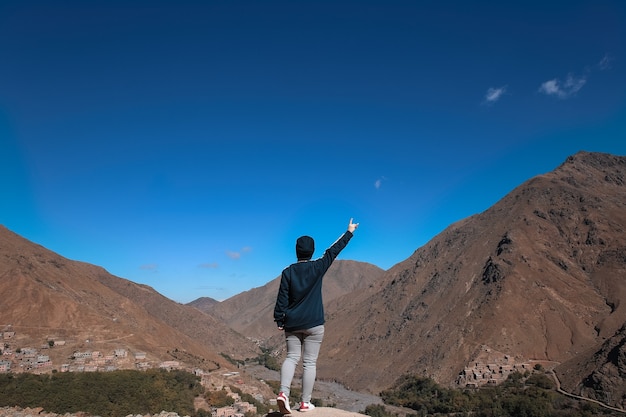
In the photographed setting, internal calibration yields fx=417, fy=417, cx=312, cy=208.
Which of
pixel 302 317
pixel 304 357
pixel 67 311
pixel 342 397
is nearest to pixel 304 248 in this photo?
pixel 302 317

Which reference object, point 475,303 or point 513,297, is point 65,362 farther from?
point 513,297

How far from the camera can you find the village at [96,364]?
57500 millimetres

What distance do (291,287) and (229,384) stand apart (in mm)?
74173

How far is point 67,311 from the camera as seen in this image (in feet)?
258

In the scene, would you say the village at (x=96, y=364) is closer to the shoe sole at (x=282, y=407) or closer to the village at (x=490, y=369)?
the village at (x=490, y=369)

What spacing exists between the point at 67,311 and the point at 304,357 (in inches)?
3471

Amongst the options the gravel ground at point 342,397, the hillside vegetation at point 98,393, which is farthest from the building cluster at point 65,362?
the gravel ground at point 342,397

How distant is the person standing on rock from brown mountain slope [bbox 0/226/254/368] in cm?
7564

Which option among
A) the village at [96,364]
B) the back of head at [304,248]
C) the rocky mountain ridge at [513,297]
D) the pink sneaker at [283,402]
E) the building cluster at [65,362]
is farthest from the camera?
the rocky mountain ridge at [513,297]

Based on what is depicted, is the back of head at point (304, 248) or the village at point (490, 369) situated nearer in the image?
the back of head at point (304, 248)

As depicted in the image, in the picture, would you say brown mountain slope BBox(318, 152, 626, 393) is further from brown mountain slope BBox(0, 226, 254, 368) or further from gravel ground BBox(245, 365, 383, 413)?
brown mountain slope BBox(0, 226, 254, 368)

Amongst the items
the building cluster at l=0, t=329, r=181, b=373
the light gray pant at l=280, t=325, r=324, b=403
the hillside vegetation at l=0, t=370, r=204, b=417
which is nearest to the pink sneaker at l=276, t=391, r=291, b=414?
the light gray pant at l=280, t=325, r=324, b=403

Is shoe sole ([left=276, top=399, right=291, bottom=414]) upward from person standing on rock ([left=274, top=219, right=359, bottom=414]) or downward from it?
downward

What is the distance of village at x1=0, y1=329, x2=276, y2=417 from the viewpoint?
189 feet
